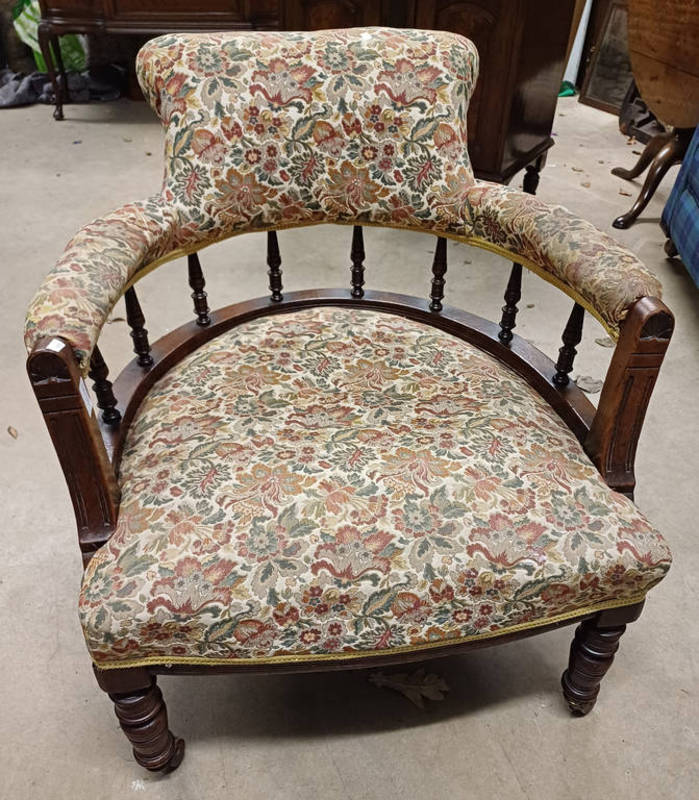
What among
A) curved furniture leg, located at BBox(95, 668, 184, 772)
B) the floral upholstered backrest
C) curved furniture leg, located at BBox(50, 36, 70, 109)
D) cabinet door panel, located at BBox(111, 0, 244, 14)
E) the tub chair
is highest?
the floral upholstered backrest

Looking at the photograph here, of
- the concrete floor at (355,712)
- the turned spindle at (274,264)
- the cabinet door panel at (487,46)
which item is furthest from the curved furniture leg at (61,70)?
the turned spindle at (274,264)

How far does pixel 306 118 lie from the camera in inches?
45.7

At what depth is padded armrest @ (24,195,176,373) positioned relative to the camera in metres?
0.80

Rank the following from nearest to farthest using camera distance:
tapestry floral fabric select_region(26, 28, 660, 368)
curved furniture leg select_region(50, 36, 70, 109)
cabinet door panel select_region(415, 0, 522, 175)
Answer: tapestry floral fabric select_region(26, 28, 660, 368) < cabinet door panel select_region(415, 0, 522, 175) < curved furniture leg select_region(50, 36, 70, 109)

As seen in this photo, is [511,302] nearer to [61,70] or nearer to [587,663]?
[587,663]

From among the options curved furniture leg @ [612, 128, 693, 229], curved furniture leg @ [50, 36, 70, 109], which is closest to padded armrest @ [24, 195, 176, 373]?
curved furniture leg @ [612, 128, 693, 229]

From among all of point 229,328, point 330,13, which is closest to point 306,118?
point 229,328

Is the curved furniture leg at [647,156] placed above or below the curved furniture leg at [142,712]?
below

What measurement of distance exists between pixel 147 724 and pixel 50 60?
3.62 meters

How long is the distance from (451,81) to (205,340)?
24.5 inches

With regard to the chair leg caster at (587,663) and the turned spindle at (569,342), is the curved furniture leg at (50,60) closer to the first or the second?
the turned spindle at (569,342)

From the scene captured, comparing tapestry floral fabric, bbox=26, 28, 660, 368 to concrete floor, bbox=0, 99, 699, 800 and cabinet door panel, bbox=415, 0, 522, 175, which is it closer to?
concrete floor, bbox=0, 99, 699, 800

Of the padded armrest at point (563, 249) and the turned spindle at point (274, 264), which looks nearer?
the padded armrest at point (563, 249)

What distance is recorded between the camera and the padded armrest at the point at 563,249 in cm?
89
